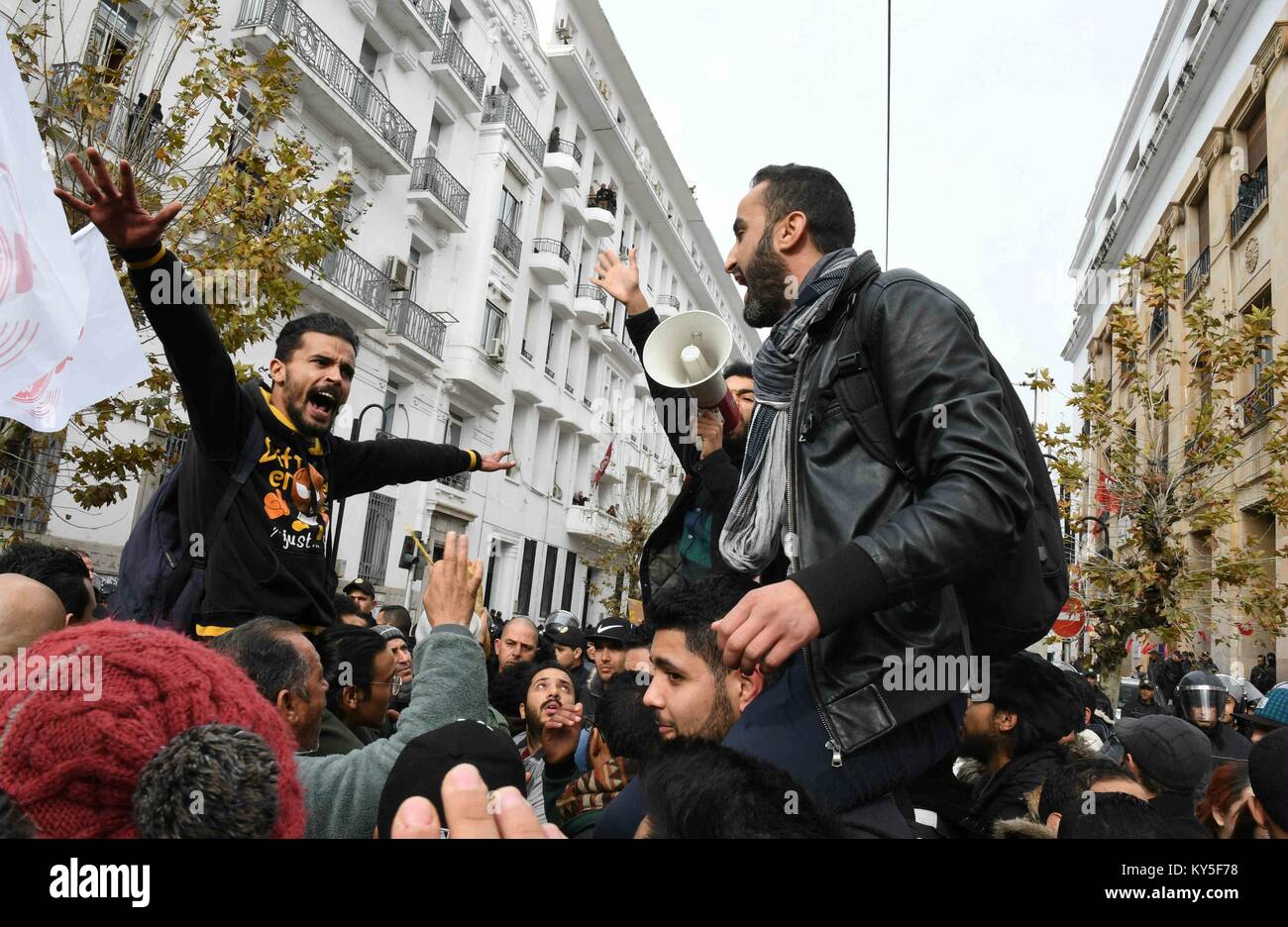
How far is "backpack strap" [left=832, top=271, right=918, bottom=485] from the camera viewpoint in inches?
77.7

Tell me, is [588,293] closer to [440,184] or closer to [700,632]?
[440,184]

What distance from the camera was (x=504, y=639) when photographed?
24.2 ft

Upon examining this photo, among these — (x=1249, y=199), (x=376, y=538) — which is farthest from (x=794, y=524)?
(x=1249, y=199)

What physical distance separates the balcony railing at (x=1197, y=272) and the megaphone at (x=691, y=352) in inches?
879

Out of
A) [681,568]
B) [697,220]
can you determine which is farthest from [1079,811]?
[697,220]

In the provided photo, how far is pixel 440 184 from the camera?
927 inches

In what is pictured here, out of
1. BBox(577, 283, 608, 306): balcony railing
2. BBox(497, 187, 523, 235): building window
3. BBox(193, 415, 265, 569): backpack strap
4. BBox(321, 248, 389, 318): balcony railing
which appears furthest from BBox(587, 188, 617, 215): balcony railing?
BBox(193, 415, 265, 569): backpack strap

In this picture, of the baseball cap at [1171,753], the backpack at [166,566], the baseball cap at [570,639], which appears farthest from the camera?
the baseball cap at [570,639]

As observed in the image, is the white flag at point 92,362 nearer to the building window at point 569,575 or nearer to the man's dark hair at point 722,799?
the man's dark hair at point 722,799

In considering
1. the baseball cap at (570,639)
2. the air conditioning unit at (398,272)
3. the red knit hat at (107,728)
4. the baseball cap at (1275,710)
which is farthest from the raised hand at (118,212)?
the air conditioning unit at (398,272)

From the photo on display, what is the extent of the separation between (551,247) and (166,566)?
27805 millimetres

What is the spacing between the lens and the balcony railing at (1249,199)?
18803 mm

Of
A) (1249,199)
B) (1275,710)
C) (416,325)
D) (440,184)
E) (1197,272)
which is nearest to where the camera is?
(1275,710)
